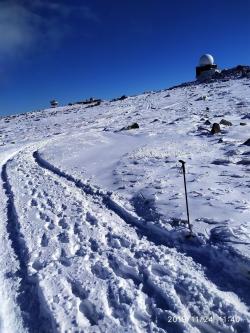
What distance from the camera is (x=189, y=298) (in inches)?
188

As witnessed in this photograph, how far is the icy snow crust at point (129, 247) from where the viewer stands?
4559 millimetres

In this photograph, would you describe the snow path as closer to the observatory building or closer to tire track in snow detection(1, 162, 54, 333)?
tire track in snow detection(1, 162, 54, 333)

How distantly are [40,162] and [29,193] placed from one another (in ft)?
17.3

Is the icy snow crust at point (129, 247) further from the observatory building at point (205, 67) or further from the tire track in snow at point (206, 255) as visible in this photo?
the observatory building at point (205, 67)

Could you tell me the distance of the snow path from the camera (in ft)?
14.6

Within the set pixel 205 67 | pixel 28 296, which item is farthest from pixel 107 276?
pixel 205 67

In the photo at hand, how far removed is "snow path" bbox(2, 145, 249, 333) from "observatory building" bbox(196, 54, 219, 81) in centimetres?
5454

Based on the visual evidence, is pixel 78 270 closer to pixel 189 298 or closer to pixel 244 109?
pixel 189 298

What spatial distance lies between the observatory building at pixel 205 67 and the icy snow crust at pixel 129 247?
4899 centimetres

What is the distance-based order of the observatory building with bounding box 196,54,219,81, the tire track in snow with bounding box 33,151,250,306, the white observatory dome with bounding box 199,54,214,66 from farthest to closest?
the white observatory dome with bounding box 199,54,214,66
the observatory building with bounding box 196,54,219,81
the tire track in snow with bounding box 33,151,250,306

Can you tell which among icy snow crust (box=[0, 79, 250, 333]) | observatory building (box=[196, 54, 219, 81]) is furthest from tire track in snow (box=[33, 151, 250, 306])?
observatory building (box=[196, 54, 219, 81])

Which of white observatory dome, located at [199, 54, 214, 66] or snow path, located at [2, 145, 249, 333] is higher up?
white observatory dome, located at [199, 54, 214, 66]

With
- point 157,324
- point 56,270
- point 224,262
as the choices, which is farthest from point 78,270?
point 224,262

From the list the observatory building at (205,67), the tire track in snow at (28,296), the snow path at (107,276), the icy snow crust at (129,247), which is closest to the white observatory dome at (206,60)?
the observatory building at (205,67)
